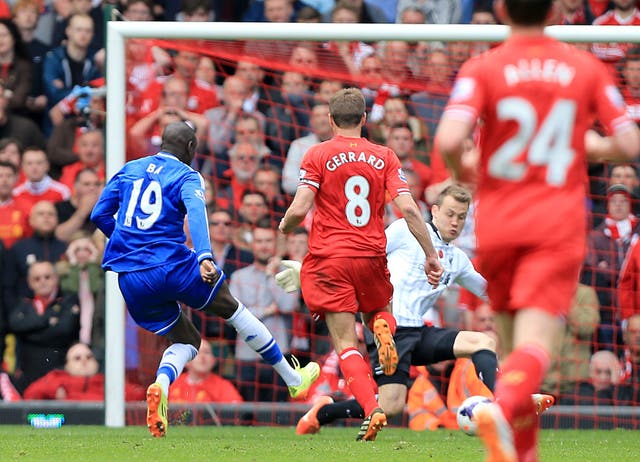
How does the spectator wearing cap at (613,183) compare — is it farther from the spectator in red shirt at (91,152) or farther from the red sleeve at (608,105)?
the red sleeve at (608,105)

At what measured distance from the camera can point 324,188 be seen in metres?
8.25

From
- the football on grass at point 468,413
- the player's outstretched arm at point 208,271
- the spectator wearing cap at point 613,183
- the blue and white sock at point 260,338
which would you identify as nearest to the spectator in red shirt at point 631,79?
the spectator wearing cap at point 613,183

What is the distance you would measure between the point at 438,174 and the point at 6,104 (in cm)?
430

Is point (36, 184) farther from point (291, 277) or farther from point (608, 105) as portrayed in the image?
point (608, 105)

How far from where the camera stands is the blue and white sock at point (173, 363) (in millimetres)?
8266

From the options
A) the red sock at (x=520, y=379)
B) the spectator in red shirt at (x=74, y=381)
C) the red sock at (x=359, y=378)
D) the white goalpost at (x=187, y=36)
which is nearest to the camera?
the red sock at (x=520, y=379)

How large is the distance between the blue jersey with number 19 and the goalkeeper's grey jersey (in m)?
1.50

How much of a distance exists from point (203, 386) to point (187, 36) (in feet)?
9.76

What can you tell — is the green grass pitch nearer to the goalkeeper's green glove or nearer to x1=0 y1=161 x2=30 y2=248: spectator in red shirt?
the goalkeeper's green glove

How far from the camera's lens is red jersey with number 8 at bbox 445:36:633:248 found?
493 centimetres

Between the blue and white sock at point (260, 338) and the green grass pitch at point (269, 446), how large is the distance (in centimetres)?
43

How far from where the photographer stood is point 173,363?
27.8 feet

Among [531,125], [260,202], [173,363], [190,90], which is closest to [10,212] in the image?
[190,90]

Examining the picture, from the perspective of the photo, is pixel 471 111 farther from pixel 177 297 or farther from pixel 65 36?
pixel 65 36
